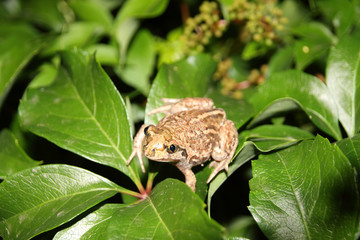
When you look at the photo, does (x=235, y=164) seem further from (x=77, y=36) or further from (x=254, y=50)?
(x=77, y=36)

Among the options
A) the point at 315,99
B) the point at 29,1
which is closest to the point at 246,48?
the point at 315,99

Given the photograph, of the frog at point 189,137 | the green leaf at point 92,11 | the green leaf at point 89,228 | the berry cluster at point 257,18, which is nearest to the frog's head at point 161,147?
the frog at point 189,137

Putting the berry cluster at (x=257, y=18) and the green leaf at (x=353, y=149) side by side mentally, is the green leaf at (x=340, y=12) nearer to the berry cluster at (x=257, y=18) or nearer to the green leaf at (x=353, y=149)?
the berry cluster at (x=257, y=18)

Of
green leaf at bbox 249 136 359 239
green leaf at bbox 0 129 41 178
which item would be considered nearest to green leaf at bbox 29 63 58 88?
green leaf at bbox 0 129 41 178

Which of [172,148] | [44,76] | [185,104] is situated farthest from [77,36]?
[172,148]

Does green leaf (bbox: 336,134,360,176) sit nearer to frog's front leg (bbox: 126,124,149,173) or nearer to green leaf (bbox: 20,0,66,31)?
frog's front leg (bbox: 126,124,149,173)

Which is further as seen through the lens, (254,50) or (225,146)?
(254,50)
